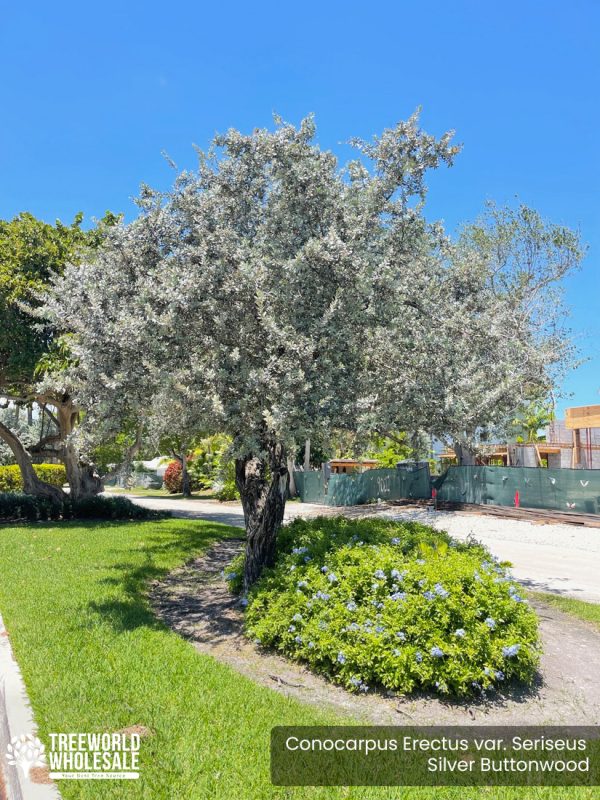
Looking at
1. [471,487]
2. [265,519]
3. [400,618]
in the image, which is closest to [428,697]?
[400,618]

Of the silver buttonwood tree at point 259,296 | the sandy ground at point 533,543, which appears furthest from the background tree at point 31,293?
the silver buttonwood tree at point 259,296

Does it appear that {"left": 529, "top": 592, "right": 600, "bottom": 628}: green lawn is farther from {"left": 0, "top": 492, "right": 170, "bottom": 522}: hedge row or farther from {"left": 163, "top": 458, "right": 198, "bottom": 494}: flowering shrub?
{"left": 163, "top": 458, "right": 198, "bottom": 494}: flowering shrub

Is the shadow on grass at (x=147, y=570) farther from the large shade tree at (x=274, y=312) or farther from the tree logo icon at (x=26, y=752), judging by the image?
the tree logo icon at (x=26, y=752)

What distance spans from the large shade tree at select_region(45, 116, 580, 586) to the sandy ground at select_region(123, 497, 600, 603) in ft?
12.5

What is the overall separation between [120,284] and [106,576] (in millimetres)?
4666

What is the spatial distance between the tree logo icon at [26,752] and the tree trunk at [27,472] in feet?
54.6

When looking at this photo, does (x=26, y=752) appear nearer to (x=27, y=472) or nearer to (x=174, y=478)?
(x=27, y=472)

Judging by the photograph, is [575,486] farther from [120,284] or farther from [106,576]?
[120,284]

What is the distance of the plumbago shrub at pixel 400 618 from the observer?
496cm

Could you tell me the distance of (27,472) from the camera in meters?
20.1

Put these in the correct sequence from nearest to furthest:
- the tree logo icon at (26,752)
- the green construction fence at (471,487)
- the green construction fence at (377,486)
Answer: the tree logo icon at (26,752), the green construction fence at (471,487), the green construction fence at (377,486)

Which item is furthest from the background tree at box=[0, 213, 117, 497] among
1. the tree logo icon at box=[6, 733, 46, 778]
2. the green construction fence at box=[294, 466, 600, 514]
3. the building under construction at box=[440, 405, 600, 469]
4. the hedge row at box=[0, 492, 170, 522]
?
the building under construction at box=[440, 405, 600, 469]

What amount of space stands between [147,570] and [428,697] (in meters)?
6.23

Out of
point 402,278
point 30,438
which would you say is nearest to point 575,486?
point 402,278
